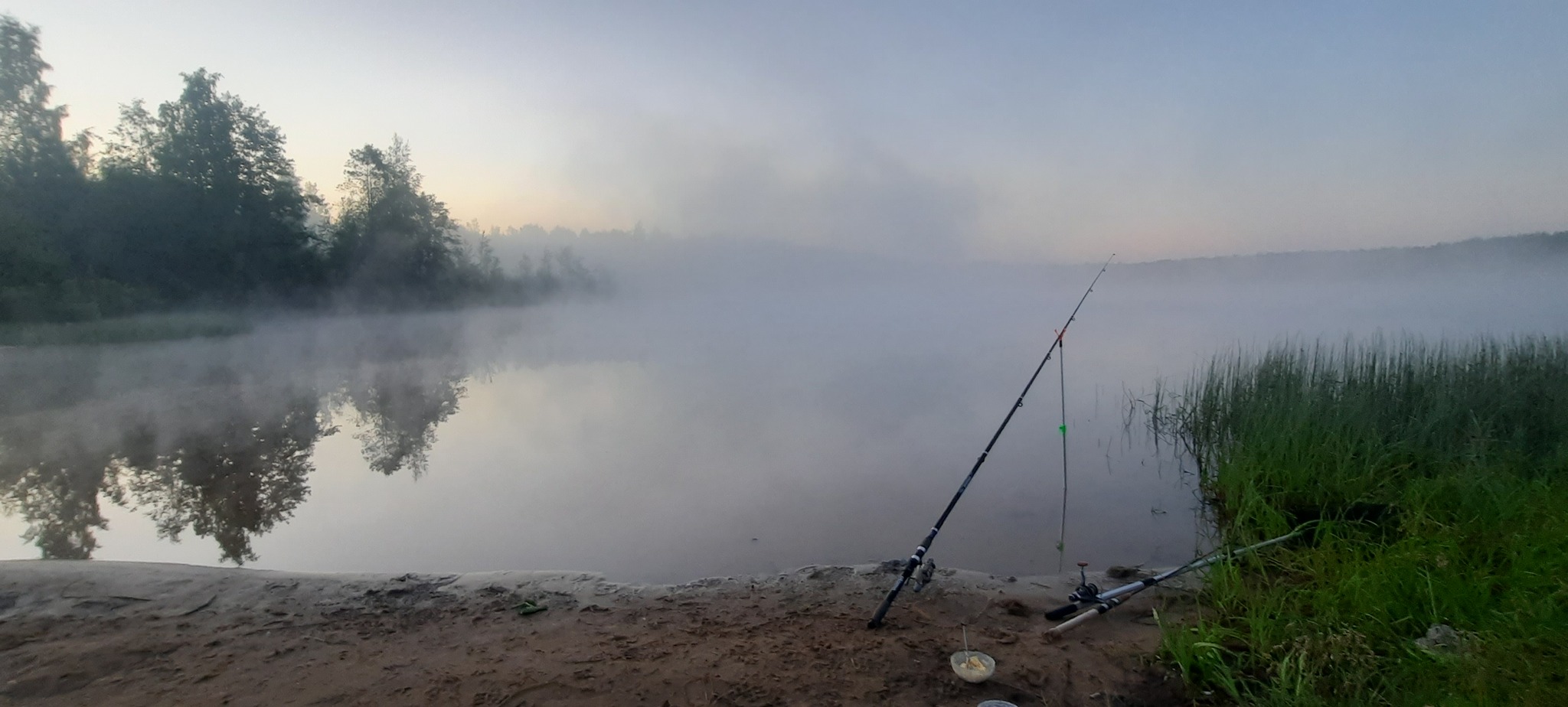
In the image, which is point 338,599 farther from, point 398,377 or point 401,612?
point 398,377

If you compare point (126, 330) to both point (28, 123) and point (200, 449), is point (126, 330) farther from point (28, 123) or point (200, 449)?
point (200, 449)

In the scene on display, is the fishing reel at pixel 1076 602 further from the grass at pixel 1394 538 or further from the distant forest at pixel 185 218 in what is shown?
the distant forest at pixel 185 218

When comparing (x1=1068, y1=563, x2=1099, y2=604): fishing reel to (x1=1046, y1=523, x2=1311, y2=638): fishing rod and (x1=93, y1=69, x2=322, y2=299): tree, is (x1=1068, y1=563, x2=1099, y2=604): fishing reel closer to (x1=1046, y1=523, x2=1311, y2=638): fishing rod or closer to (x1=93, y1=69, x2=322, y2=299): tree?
(x1=1046, y1=523, x2=1311, y2=638): fishing rod

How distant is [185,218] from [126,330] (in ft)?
17.9

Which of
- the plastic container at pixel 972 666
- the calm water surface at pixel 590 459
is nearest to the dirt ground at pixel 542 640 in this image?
the plastic container at pixel 972 666

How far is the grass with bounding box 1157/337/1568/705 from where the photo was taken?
7.59ft

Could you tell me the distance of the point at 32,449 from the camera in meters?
7.45

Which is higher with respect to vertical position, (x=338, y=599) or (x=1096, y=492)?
(x=338, y=599)

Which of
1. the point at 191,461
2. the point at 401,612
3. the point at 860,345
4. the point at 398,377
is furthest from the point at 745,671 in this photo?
the point at 860,345

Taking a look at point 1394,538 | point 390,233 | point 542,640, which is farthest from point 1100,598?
point 390,233

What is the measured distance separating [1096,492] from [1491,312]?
779 inches

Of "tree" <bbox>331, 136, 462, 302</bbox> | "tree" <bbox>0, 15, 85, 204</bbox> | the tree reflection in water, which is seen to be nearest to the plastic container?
the tree reflection in water

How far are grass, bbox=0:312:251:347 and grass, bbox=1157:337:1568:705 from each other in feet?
65.4

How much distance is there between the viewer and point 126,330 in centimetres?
1608
